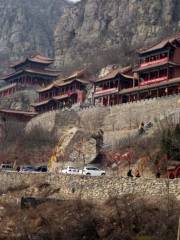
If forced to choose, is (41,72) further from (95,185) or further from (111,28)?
(95,185)

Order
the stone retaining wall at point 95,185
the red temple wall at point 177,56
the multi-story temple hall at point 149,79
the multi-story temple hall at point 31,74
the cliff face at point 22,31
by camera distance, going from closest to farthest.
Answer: the stone retaining wall at point 95,185 → the multi-story temple hall at point 149,79 → the red temple wall at point 177,56 → the multi-story temple hall at point 31,74 → the cliff face at point 22,31

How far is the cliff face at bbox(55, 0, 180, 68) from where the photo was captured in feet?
284

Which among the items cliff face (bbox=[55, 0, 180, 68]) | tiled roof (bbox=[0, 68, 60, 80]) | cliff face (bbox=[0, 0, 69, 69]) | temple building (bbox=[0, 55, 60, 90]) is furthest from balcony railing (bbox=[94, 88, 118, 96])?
cliff face (bbox=[0, 0, 69, 69])

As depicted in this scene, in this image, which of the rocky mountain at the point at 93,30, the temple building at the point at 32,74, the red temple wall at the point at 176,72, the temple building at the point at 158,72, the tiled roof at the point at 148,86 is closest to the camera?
the tiled roof at the point at 148,86

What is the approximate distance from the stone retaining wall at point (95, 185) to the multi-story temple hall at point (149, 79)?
64.8 feet

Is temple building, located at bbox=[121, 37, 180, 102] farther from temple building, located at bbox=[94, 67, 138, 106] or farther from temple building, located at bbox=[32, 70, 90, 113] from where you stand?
temple building, located at bbox=[32, 70, 90, 113]

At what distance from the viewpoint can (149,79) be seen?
6125 centimetres

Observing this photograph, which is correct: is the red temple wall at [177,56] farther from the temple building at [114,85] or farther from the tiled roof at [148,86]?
the temple building at [114,85]

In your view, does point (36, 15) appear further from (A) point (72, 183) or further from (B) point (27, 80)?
(A) point (72, 183)

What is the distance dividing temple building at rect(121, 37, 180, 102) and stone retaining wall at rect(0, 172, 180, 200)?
20255mm

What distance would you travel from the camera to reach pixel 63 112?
204 feet

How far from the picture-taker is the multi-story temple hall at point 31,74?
8988cm

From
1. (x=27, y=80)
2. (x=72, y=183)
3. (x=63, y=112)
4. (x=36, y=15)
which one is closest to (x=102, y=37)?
(x=27, y=80)

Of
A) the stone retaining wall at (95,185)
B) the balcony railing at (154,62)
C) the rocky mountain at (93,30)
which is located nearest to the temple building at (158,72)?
the balcony railing at (154,62)
